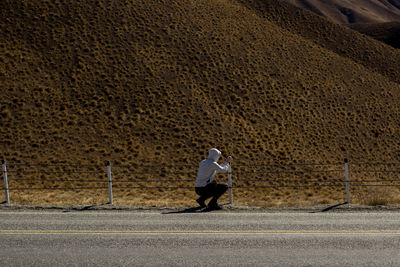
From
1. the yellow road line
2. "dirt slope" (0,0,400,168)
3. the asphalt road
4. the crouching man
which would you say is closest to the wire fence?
"dirt slope" (0,0,400,168)

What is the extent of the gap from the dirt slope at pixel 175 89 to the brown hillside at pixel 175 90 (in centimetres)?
12

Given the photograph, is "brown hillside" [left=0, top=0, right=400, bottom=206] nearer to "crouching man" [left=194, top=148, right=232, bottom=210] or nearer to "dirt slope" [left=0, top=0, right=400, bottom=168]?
"dirt slope" [left=0, top=0, right=400, bottom=168]

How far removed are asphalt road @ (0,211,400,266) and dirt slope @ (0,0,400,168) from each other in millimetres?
17094

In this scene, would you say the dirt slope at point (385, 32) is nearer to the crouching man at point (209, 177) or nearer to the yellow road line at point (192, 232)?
the crouching man at point (209, 177)

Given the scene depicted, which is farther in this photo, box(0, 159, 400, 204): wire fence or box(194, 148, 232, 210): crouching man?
box(0, 159, 400, 204): wire fence

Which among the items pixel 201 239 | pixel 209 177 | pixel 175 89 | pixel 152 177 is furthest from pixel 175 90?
pixel 201 239

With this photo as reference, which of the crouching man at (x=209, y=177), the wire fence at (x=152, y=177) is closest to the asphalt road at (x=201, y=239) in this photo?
the crouching man at (x=209, y=177)

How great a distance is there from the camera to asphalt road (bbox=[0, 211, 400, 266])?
19.9 ft

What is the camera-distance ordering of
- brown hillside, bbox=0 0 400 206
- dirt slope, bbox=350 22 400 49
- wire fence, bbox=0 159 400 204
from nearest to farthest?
wire fence, bbox=0 159 400 204 → brown hillside, bbox=0 0 400 206 → dirt slope, bbox=350 22 400 49

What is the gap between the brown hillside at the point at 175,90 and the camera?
28.5 m

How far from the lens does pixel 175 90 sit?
34469 millimetres

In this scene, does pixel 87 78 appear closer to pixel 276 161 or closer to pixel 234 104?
pixel 234 104

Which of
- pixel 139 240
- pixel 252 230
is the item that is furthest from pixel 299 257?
pixel 139 240

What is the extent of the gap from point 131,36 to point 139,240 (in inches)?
1449
